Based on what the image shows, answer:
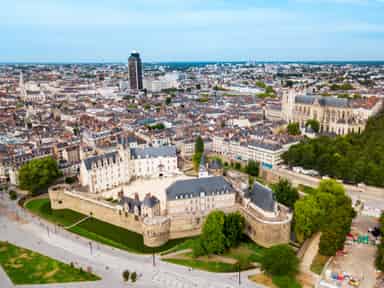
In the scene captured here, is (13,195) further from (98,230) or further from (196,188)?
(196,188)

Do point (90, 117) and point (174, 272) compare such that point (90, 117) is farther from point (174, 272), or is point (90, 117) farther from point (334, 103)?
point (174, 272)

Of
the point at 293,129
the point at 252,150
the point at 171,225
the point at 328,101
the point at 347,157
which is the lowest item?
the point at 171,225

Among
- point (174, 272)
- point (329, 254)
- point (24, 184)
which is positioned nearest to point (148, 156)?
point (24, 184)

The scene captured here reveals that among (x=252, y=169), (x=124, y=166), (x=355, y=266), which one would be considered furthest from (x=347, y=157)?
(x=124, y=166)

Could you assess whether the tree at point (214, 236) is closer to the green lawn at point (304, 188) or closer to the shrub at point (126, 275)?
the shrub at point (126, 275)

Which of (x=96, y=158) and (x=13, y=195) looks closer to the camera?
(x=13, y=195)

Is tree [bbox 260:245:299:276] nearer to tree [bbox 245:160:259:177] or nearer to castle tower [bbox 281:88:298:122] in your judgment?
tree [bbox 245:160:259:177]
